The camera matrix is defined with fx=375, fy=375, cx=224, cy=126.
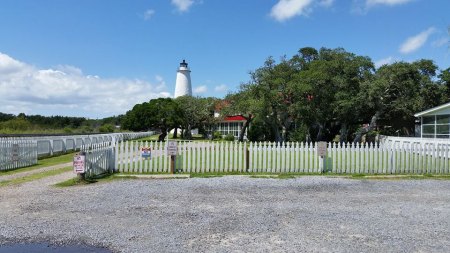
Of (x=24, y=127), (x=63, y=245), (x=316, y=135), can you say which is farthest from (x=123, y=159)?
(x=24, y=127)

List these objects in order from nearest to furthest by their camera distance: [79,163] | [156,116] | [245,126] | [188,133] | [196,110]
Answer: [79,163] → [245,126] → [156,116] → [196,110] → [188,133]

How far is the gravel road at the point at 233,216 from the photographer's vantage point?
557cm

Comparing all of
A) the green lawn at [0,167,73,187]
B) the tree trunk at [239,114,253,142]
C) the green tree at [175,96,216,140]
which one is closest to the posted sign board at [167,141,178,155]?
the green lawn at [0,167,73,187]

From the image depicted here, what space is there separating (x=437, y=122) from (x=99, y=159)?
21501 mm

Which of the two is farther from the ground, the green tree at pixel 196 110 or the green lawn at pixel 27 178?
the green tree at pixel 196 110

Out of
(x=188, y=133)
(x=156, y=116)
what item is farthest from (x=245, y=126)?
(x=188, y=133)

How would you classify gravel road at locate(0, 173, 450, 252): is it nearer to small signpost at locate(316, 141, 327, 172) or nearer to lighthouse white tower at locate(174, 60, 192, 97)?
small signpost at locate(316, 141, 327, 172)

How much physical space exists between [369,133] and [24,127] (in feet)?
125

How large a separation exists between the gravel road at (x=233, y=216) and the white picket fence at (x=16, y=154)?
16.7 ft

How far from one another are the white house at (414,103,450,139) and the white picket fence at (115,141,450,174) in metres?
11.2

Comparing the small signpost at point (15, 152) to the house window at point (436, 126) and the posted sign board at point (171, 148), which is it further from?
the house window at point (436, 126)

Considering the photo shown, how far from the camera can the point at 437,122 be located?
79.6 feet

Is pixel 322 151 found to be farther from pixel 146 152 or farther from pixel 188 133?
pixel 188 133

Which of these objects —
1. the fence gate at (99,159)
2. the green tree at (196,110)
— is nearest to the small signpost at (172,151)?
the fence gate at (99,159)
